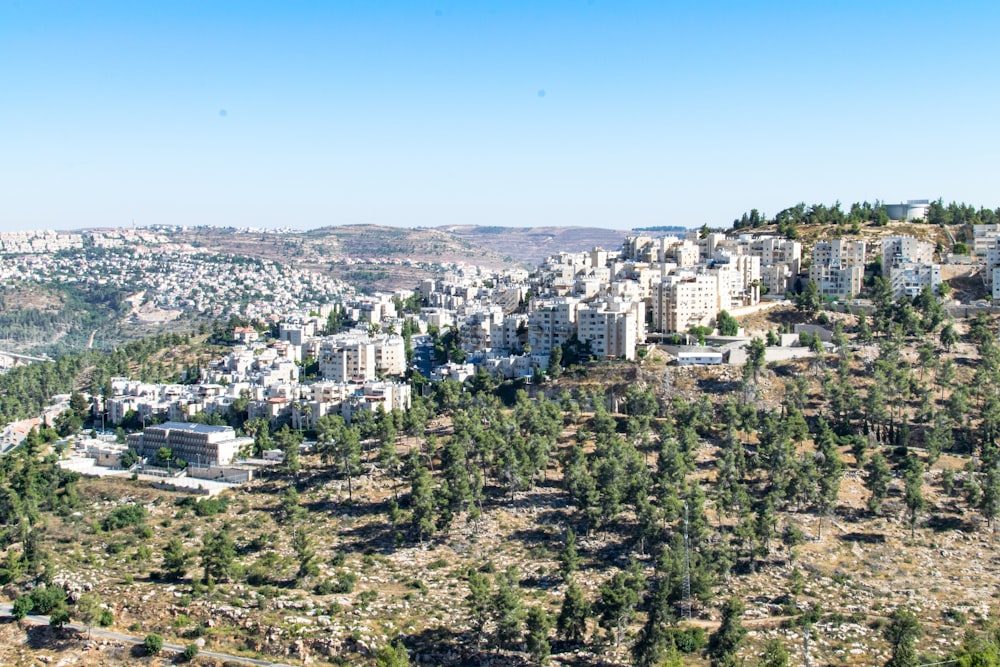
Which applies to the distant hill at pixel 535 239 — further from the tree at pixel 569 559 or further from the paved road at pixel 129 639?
the paved road at pixel 129 639

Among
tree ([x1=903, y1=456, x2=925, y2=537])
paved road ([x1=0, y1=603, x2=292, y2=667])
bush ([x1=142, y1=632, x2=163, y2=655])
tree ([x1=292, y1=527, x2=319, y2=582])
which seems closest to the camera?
paved road ([x1=0, y1=603, x2=292, y2=667])

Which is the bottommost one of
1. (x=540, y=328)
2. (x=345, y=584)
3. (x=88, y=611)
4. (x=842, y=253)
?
(x=88, y=611)

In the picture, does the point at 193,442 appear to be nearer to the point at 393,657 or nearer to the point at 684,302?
the point at 393,657

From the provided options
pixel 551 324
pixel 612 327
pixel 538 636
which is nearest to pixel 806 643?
pixel 538 636

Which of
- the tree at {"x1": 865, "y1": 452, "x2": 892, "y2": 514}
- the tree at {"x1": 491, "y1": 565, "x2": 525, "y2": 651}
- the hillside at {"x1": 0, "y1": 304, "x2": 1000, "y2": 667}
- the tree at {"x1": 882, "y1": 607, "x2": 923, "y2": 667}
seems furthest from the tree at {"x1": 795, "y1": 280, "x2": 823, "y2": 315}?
the tree at {"x1": 491, "y1": 565, "x2": 525, "y2": 651}

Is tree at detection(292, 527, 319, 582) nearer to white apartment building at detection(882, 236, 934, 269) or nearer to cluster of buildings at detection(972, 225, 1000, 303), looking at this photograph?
cluster of buildings at detection(972, 225, 1000, 303)

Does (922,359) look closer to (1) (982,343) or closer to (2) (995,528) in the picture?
(1) (982,343)

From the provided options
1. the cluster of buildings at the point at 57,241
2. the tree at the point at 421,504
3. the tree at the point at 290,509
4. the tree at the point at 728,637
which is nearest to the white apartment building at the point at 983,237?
the tree at the point at 421,504
